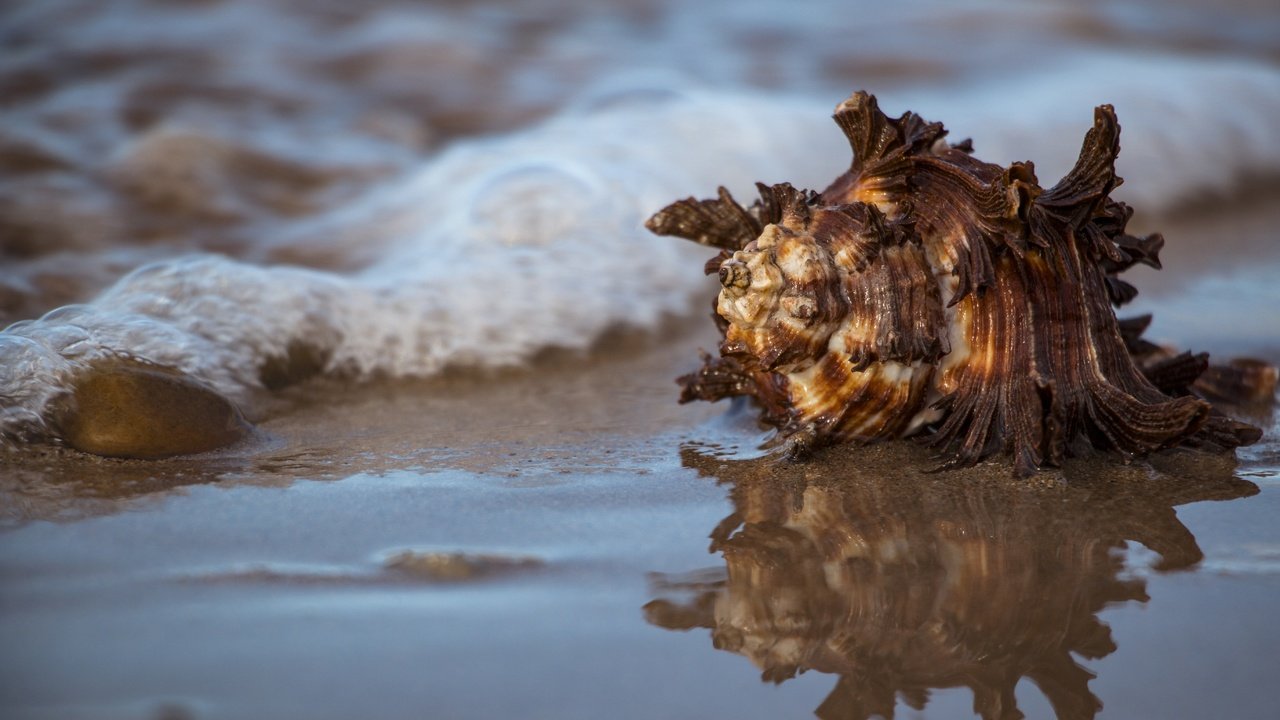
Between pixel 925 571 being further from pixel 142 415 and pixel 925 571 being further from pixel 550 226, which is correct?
pixel 550 226

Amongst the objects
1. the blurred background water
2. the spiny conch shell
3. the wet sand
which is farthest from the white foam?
the spiny conch shell

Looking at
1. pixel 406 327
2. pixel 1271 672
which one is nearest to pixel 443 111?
pixel 406 327

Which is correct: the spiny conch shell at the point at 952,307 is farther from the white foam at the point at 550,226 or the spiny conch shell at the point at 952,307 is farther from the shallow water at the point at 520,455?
the white foam at the point at 550,226

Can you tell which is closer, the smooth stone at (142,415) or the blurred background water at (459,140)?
the smooth stone at (142,415)

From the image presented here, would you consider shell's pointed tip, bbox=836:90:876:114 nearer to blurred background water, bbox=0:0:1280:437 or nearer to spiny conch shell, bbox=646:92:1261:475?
spiny conch shell, bbox=646:92:1261:475

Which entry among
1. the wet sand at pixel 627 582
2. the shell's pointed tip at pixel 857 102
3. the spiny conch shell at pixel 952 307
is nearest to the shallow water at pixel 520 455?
the wet sand at pixel 627 582

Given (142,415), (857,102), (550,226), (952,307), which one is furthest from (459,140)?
(952,307)

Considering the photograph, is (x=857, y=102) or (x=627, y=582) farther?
Answer: (x=857, y=102)
